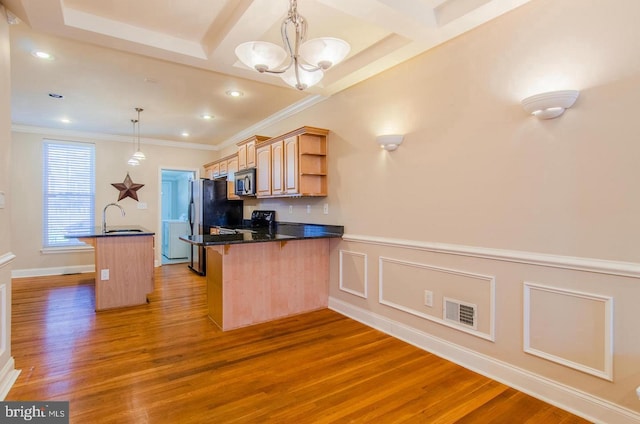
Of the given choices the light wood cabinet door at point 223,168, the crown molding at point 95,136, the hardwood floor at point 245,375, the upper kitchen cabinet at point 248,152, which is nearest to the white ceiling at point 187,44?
the upper kitchen cabinet at point 248,152

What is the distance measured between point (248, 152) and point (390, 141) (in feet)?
9.16

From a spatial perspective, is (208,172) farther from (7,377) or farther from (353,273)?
(7,377)

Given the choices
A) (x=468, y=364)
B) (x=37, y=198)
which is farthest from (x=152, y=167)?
(x=468, y=364)

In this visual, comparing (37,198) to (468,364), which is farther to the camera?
(37,198)

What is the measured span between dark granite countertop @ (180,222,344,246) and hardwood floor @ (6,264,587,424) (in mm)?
893

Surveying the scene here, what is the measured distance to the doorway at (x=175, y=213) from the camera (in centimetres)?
720

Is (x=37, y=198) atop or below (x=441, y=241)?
atop

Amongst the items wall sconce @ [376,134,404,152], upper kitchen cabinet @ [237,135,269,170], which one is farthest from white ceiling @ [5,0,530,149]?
wall sconce @ [376,134,404,152]

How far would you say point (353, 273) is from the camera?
3570 millimetres

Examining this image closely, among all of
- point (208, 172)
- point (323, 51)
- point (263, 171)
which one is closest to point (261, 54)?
point (323, 51)

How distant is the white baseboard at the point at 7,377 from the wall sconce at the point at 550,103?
12.2 feet

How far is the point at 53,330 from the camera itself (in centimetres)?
320

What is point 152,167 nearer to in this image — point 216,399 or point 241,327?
point 241,327

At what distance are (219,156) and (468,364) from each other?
21.3 ft
